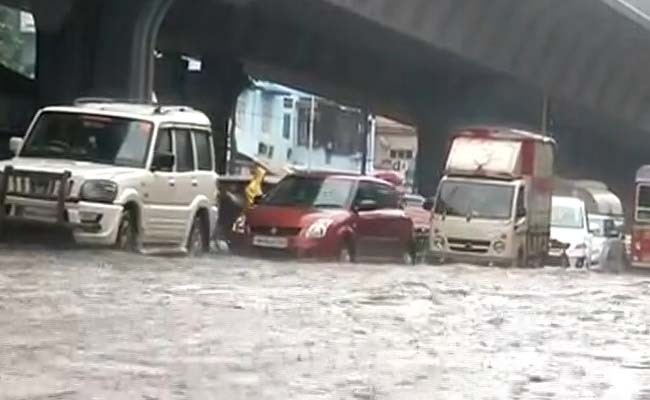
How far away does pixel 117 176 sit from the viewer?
19.5m

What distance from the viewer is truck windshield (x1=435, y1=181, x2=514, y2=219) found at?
28781 mm

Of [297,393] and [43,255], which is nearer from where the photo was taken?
[297,393]

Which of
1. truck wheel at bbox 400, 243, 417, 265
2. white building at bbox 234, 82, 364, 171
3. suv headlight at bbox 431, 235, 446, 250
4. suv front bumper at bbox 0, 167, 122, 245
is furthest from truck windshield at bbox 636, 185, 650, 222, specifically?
white building at bbox 234, 82, 364, 171

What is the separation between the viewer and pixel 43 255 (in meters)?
18.6

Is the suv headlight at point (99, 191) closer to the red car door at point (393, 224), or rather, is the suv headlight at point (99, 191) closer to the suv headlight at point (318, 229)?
the suv headlight at point (318, 229)

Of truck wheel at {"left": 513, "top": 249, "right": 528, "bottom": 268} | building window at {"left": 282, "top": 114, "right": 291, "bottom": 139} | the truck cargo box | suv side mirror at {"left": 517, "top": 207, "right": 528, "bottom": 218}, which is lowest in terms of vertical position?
truck wheel at {"left": 513, "top": 249, "right": 528, "bottom": 268}

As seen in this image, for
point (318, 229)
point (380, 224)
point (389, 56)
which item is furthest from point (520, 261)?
point (389, 56)

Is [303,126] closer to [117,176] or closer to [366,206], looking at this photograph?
[366,206]

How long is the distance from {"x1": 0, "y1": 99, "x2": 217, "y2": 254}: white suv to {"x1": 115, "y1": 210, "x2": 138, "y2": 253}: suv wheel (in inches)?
0.5

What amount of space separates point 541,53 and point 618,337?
2766 centimetres

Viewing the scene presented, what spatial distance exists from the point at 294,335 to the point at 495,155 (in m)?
17.9

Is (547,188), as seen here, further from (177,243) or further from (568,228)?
(177,243)

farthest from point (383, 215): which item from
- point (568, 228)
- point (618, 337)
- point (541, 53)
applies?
point (541, 53)

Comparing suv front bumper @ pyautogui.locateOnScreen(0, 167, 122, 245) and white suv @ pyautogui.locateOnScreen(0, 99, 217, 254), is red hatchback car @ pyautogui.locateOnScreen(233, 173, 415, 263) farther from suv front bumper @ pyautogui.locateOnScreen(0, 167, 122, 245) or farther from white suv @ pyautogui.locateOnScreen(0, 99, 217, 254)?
suv front bumper @ pyautogui.locateOnScreen(0, 167, 122, 245)
